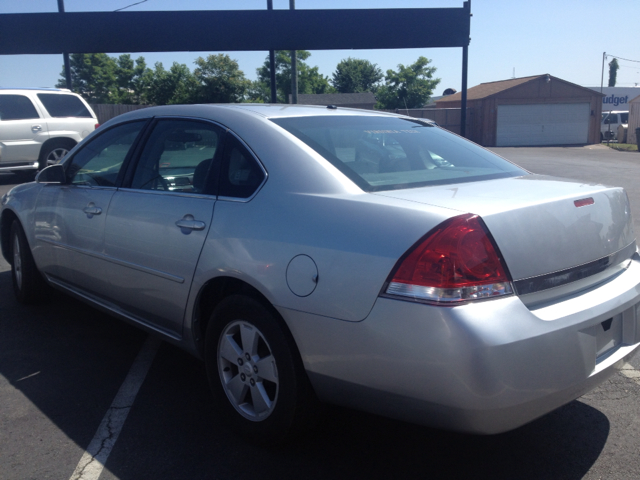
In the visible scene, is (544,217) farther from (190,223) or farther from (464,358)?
(190,223)

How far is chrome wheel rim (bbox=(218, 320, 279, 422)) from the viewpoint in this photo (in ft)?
9.00

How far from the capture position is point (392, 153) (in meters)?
3.29

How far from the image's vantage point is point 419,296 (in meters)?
2.19

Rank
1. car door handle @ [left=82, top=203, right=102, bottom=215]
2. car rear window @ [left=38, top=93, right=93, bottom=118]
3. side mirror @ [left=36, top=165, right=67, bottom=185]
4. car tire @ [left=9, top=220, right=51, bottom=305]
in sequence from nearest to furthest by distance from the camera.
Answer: car door handle @ [left=82, top=203, right=102, bottom=215]
side mirror @ [left=36, top=165, right=67, bottom=185]
car tire @ [left=9, top=220, right=51, bottom=305]
car rear window @ [left=38, top=93, right=93, bottom=118]

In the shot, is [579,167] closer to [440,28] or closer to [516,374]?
[440,28]

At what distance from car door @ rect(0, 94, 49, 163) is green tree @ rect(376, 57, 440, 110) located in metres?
58.9

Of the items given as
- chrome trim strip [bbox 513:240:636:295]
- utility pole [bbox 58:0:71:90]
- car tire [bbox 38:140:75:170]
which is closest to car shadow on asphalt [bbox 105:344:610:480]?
chrome trim strip [bbox 513:240:636:295]

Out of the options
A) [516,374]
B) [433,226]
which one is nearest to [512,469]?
[516,374]

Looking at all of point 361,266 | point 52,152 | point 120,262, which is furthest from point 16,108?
point 361,266

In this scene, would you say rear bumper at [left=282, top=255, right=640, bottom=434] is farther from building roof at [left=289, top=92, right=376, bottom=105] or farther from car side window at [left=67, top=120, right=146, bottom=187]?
building roof at [left=289, top=92, right=376, bottom=105]

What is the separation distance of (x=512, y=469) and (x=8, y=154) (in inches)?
519

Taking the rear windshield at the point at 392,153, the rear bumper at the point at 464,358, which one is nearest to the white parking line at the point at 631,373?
the rear bumper at the point at 464,358

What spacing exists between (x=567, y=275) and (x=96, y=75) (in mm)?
82976

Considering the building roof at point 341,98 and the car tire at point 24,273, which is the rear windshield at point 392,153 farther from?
the building roof at point 341,98
